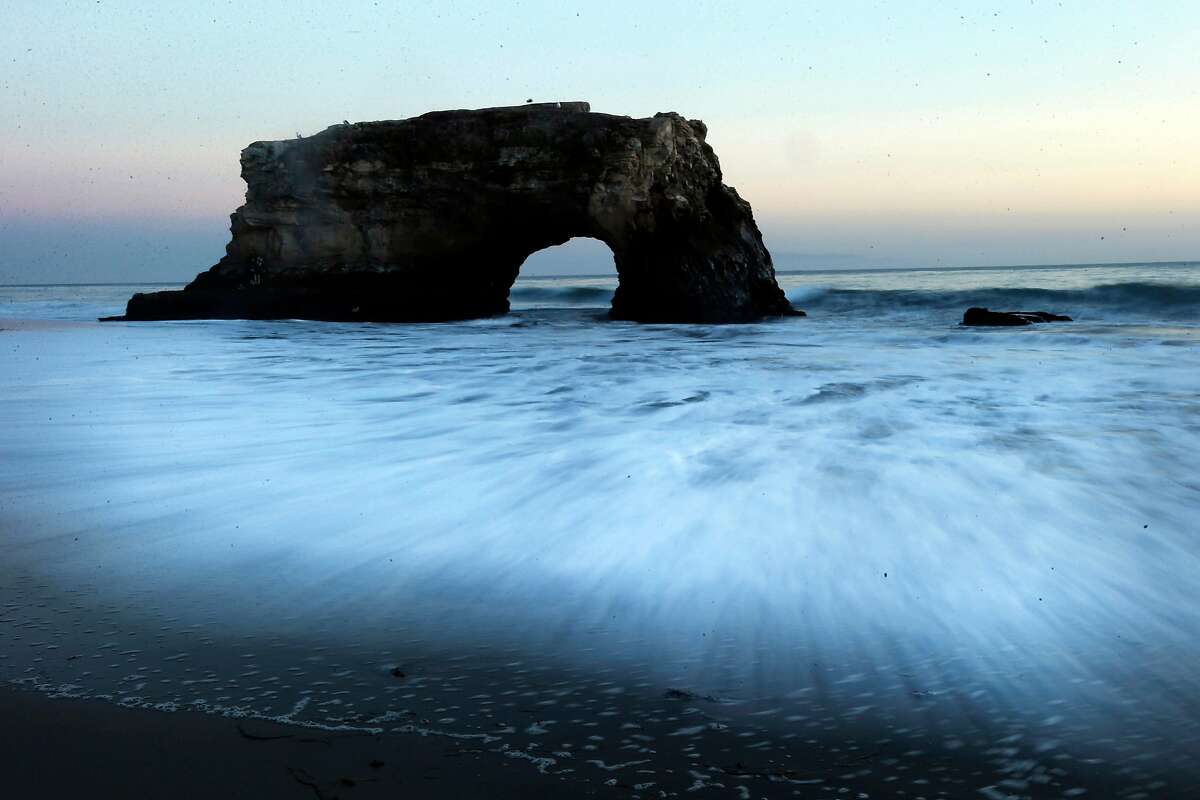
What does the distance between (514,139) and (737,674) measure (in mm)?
14438

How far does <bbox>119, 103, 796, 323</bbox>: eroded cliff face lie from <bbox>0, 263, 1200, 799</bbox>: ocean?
9.85 meters

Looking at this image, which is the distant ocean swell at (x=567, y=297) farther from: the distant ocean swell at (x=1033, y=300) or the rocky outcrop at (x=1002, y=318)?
the rocky outcrop at (x=1002, y=318)

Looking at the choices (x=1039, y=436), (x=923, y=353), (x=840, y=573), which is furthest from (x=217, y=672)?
(x=923, y=353)

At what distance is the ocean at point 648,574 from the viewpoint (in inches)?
67.1

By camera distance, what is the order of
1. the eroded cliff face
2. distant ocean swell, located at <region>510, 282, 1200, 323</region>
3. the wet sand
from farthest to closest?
distant ocean swell, located at <region>510, 282, 1200, 323</region> → the eroded cliff face → the wet sand

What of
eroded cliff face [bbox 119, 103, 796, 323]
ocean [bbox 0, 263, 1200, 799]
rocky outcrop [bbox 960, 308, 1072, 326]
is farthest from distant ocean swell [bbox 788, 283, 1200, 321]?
ocean [bbox 0, 263, 1200, 799]

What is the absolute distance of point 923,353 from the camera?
9.48 metres

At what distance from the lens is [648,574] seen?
8.72 feet

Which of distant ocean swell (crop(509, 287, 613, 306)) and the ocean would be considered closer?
the ocean

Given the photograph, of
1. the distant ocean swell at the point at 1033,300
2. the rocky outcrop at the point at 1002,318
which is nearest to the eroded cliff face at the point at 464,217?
the rocky outcrop at the point at 1002,318

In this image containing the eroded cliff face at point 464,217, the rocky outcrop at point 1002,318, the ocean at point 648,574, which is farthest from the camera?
the eroded cliff face at point 464,217

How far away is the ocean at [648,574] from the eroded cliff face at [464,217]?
985cm

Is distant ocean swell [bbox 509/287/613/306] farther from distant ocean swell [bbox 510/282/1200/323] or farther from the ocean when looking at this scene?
the ocean

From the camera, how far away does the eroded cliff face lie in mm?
15391
